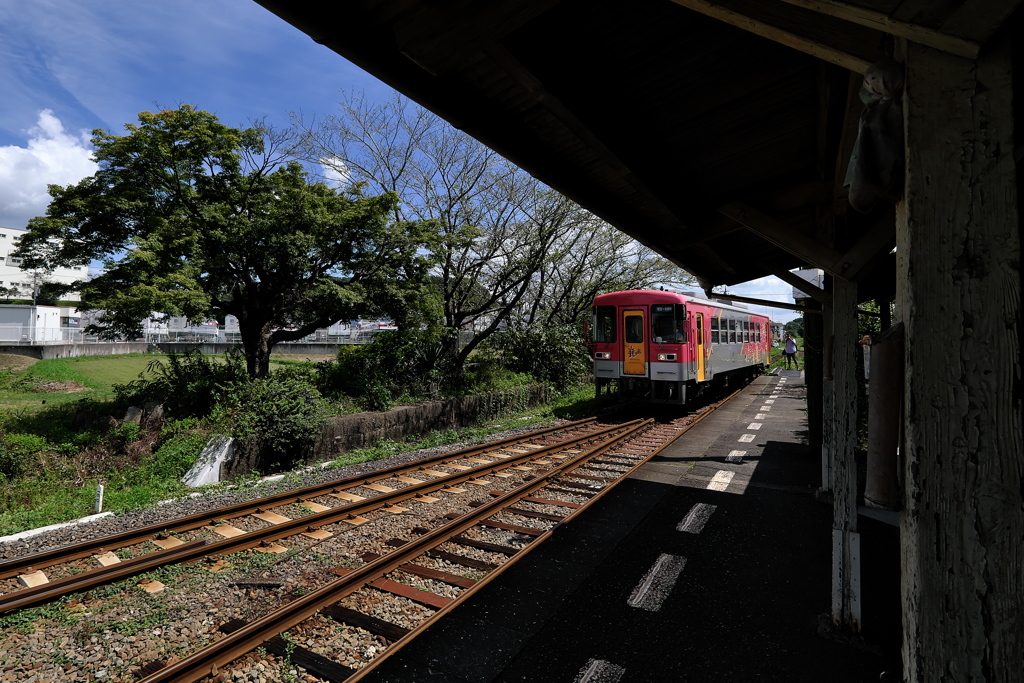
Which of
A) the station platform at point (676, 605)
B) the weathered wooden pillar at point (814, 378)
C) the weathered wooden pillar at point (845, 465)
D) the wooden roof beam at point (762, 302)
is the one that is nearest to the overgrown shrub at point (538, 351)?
the weathered wooden pillar at point (814, 378)

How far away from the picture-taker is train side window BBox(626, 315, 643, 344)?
37.5ft

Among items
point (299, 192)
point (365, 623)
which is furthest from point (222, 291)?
point (365, 623)

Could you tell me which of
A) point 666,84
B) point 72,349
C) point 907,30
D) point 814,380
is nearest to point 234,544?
point 666,84

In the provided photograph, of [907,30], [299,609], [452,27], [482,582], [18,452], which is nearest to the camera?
[907,30]

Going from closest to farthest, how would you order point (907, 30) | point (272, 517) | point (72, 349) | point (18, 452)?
point (907, 30)
point (272, 517)
point (18, 452)
point (72, 349)

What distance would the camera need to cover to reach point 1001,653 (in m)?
1.19

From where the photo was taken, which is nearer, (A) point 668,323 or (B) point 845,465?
(B) point 845,465

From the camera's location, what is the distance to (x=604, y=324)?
1188 cm

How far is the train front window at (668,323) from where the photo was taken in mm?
11000

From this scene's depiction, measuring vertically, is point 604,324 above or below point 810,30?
below

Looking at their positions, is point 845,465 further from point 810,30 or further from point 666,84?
point 810,30

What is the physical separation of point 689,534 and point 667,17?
4138 mm

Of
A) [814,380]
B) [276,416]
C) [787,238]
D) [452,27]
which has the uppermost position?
[452,27]

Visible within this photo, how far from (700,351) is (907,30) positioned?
11301 millimetres
